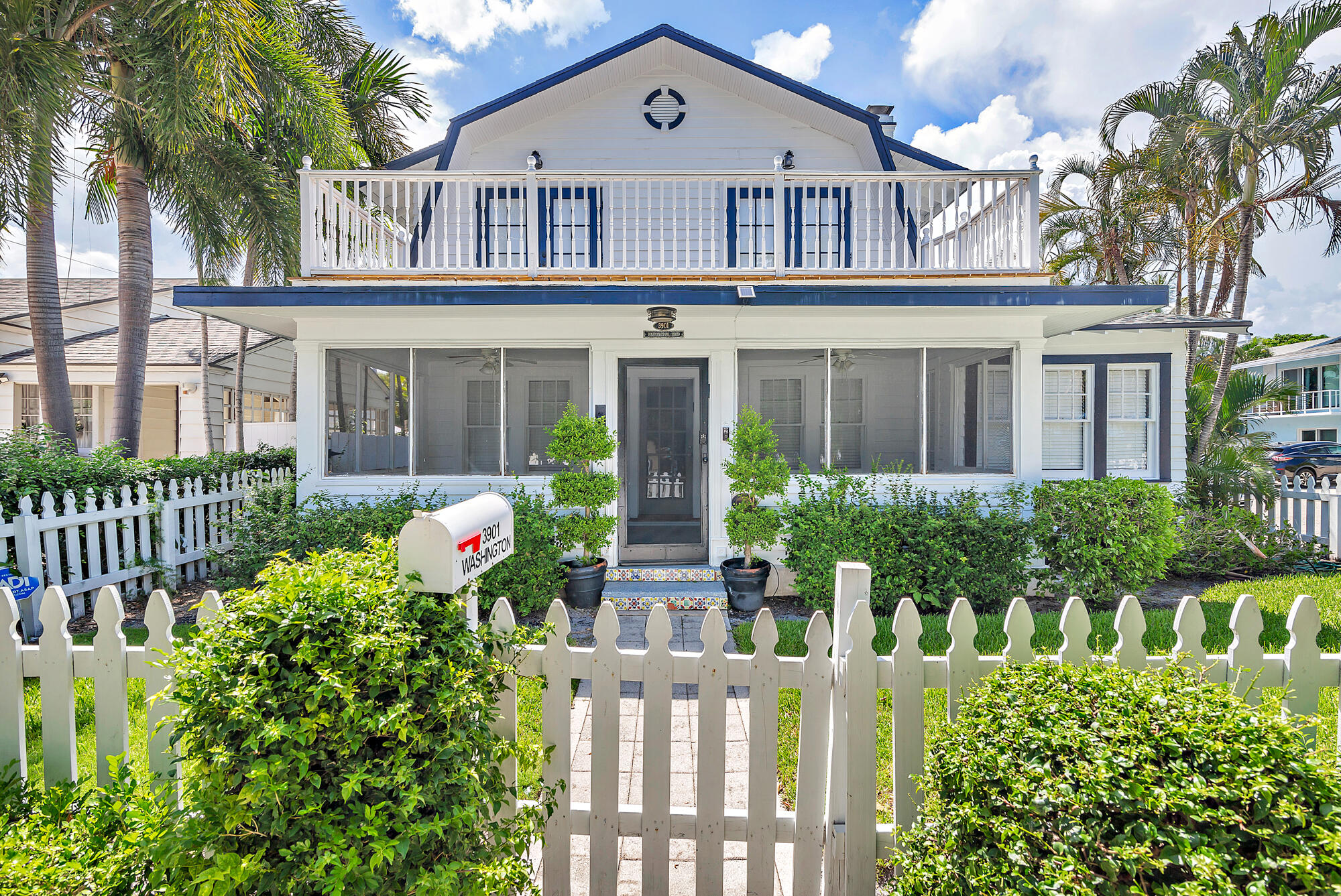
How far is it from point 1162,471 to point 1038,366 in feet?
10.5

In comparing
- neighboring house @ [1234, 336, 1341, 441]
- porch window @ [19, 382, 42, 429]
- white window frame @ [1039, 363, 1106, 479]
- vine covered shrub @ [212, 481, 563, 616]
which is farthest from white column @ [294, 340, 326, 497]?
neighboring house @ [1234, 336, 1341, 441]

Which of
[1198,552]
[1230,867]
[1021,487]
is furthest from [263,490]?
[1198,552]

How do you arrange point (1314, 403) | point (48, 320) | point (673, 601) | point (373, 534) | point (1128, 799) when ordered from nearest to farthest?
point (1128, 799) < point (373, 534) < point (673, 601) < point (48, 320) < point (1314, 403)

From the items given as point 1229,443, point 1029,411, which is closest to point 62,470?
point 1029,411

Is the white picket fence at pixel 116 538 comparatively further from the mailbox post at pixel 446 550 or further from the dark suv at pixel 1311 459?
the dark suv at pixel 1311 459

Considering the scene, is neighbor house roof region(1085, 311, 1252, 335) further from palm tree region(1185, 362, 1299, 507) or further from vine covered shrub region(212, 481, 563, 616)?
vine covered shrub region(212, 481, 563, 616)

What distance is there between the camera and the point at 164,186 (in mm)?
9125

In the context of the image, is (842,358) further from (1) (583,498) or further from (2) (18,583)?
(2) (18,583)

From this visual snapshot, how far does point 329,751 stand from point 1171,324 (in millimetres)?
9851

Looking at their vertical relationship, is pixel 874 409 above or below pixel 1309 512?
above

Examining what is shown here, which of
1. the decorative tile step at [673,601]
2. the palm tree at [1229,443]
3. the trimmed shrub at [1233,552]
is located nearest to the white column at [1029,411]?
the trimmed shrub at [1233,552]

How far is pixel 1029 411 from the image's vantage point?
6.55m

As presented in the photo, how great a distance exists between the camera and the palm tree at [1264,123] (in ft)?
29.1

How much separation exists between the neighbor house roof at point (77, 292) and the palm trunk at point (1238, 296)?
2259cm
